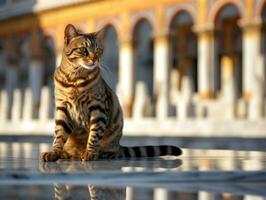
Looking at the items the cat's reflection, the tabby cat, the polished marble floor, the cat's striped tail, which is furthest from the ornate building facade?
the polished marble floor

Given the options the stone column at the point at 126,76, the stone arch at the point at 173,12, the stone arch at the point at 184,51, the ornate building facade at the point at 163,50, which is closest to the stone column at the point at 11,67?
the ornate building facade at the point at 163,50

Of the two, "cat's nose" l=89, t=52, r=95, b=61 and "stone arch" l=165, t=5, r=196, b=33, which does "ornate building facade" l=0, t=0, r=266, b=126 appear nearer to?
"stone arch" l=165, t=5, r=196, b=33

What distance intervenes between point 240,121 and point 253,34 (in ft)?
18.4

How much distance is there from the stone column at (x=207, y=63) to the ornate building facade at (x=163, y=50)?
0.04 meters

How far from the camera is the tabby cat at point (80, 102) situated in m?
5.72

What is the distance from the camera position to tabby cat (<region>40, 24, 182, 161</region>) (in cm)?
572

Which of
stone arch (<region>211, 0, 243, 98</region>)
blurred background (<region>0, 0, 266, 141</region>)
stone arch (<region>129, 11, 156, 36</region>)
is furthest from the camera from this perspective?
stone arch (<region>211, 0, 243, 98</region>)

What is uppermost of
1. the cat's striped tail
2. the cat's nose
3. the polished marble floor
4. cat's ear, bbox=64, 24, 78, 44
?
cat's ear, bbox=64, 24, 78, 44

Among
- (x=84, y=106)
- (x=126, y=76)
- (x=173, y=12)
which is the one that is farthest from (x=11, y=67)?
(x=84, y=106)

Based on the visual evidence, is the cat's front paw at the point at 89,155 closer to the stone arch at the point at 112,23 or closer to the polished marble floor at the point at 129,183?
the polished marble floor at the point at 129,183

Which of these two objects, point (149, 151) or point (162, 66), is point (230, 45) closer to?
point (162, 66)

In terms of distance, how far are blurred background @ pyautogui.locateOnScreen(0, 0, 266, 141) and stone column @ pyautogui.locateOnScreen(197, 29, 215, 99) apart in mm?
40

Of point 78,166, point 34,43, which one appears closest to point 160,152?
point 78,166

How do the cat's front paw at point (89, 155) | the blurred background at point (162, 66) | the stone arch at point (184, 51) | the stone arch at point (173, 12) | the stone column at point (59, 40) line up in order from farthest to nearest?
1. the stone column at point (59, 40)
2. the stone arch at point (184, 51)
3. the stone arch at point (173, 12)
4. the blurred background at point (162, 66)
5. the cat's front paw at point (89, 155)
